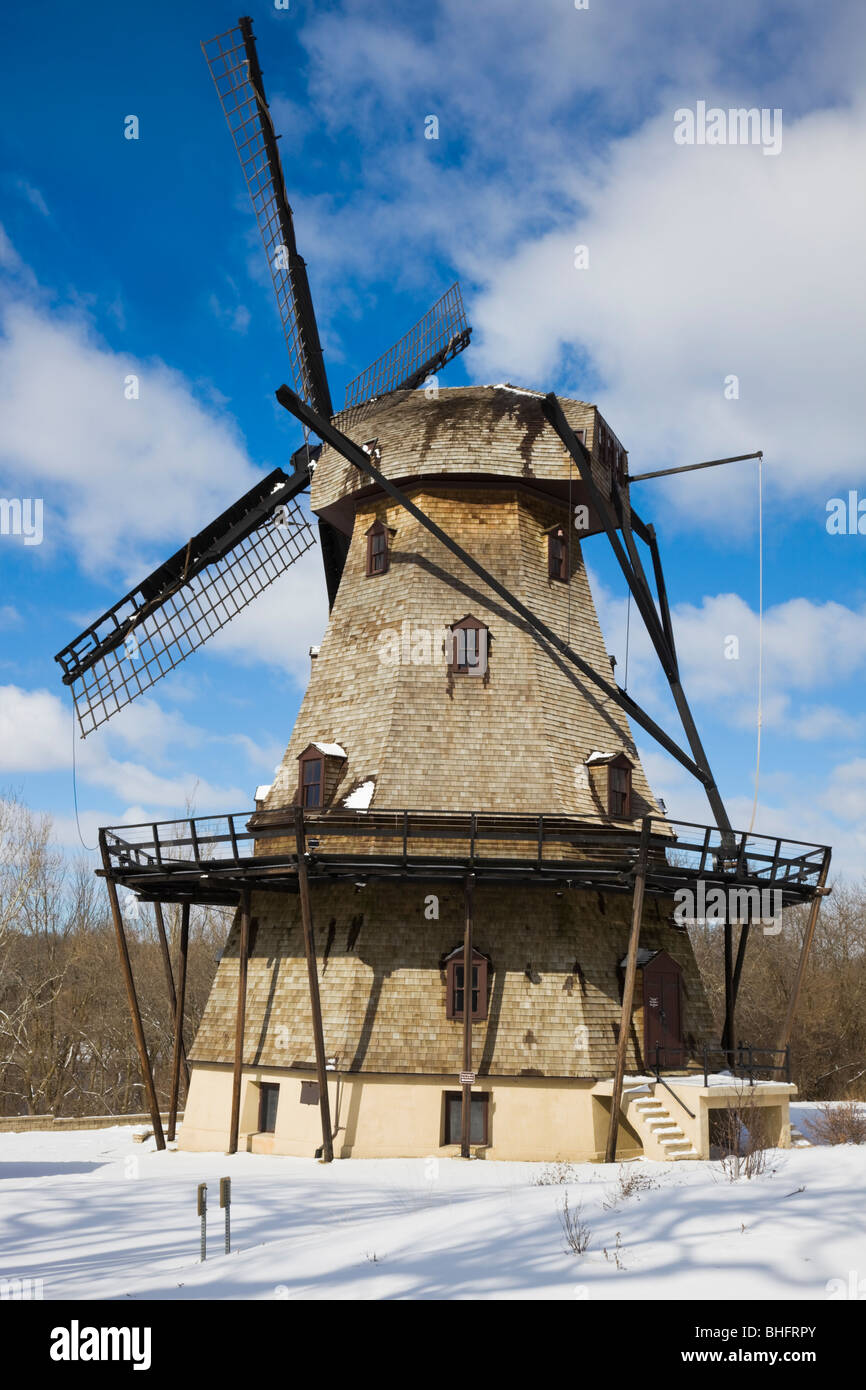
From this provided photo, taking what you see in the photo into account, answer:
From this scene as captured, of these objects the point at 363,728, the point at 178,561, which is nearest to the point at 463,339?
the point at 178,561

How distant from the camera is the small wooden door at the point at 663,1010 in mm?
19438

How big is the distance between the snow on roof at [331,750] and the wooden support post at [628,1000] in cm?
598

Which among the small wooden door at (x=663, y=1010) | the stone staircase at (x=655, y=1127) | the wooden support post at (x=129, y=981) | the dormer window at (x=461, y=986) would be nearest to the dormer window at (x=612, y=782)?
the small wooden door at (x=663, y=1010)

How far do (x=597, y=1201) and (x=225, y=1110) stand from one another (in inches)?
412

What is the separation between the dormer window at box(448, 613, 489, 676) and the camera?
68.7 ft

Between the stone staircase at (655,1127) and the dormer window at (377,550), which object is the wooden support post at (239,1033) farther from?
the dormer window at (377,550)

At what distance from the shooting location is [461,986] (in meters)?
18.8

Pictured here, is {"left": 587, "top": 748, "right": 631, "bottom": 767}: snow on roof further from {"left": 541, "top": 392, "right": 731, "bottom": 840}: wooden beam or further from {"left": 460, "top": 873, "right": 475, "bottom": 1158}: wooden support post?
{"left": 460, "top": 873, "right": 475, "bottom": 1158}: wooden support post

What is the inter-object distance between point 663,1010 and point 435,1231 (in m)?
10.7

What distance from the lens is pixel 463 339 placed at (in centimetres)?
2720

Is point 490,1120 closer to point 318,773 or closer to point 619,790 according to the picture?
point 619,790

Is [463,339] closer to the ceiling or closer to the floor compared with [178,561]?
closer to the ceiling

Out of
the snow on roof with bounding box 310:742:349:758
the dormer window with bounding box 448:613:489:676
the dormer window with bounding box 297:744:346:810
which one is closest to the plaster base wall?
the dormer window with bounding box 297:744:346:810
